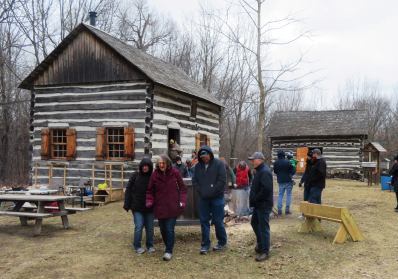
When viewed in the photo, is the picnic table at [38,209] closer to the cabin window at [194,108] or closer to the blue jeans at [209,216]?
the blue jeans at [209,216]

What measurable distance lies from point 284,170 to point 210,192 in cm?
419

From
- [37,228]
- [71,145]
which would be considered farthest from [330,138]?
[37,228]

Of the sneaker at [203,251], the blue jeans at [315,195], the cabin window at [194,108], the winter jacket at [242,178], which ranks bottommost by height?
the sneaker at [203,251]

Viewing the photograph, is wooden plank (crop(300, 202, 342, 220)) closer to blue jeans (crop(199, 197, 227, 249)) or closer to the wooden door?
blue jeans (crop(199, 197, 227, 249))

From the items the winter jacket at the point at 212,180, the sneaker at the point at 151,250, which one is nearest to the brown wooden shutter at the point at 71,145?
the sneaker at the point at 151,250

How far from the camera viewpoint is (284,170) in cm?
1108

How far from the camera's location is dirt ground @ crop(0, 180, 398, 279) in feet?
21.5

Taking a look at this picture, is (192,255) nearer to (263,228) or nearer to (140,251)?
(140,251)

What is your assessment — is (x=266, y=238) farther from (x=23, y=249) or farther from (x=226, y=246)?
(x=23, y=249)

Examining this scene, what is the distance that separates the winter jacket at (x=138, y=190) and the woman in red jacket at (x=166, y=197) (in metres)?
0.20

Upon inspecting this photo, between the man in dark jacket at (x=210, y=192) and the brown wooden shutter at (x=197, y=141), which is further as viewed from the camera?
the brown wooden shutter at (x=197, y=141)

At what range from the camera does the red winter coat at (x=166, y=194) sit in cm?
714

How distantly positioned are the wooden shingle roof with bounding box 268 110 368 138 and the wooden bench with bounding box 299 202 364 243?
20777mm

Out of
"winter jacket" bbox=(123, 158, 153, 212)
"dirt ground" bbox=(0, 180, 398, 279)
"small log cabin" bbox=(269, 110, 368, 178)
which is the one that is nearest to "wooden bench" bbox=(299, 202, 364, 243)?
"dirt ground" bbox=(0, 180, 398, 279)
